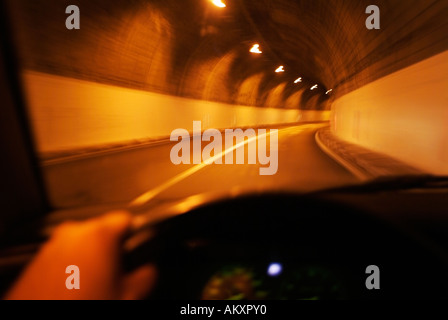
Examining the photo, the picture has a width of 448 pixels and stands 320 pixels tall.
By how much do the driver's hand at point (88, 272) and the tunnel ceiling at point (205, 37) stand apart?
514 cm

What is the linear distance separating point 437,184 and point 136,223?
2.82m

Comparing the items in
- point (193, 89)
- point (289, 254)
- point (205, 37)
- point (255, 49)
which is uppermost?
point (255, 49)

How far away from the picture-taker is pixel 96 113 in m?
15.9

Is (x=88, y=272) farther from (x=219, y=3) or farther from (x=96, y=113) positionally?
(x=219, y=3)

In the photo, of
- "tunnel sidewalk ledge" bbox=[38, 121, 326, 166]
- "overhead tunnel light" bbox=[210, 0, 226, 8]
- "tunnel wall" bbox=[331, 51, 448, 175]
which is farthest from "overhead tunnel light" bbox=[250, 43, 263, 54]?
"tunnel wall" bbox=[331, 51, 448, 175]

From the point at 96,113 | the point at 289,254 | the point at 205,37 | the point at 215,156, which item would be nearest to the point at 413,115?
the point at 215,156

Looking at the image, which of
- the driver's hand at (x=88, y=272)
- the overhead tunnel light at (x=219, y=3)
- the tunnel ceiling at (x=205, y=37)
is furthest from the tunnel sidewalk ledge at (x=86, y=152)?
the overhead tunnel light at (x=219, y=3)

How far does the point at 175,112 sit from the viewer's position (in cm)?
2419

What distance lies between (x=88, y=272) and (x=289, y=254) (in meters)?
1.21

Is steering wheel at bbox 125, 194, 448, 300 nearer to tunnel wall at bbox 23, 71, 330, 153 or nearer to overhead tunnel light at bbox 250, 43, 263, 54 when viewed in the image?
tunnel wall at bbox 23, 71, 330, 153

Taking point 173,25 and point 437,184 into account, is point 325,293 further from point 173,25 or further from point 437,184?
point 173,25

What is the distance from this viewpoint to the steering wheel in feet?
6.50

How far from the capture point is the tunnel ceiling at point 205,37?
32.8 ft
